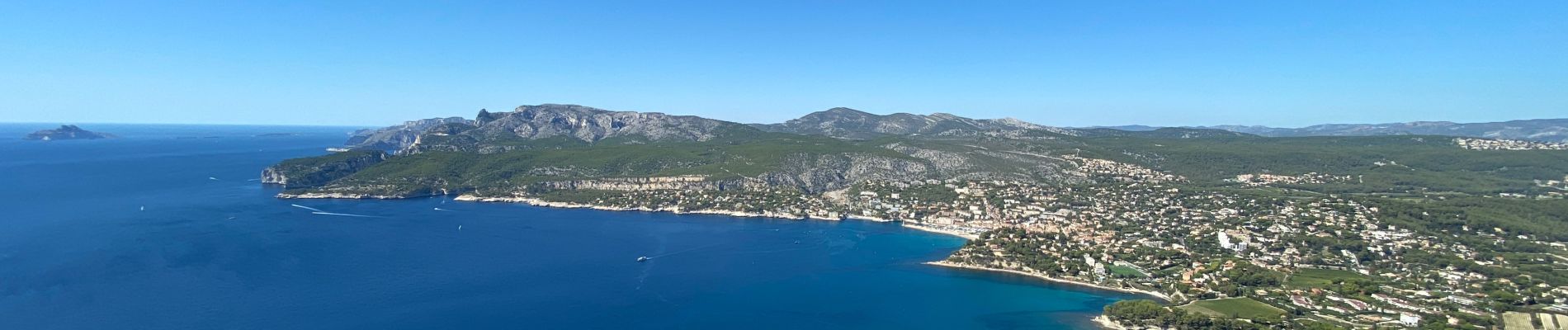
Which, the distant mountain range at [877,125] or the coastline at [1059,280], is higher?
the distant mountain range at [877,125]

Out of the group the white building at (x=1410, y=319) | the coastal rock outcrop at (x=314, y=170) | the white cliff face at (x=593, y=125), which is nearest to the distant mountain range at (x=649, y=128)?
the white cliff face at (x=593, y=125)

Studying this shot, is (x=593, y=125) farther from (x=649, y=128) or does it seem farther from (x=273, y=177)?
(x=273, y=177)

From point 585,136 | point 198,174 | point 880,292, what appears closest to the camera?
point 880,292

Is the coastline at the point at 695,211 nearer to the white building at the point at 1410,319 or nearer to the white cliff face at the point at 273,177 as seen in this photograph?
the white cliff face at the point at 273,177

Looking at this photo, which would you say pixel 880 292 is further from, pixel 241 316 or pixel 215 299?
pixel 215 299

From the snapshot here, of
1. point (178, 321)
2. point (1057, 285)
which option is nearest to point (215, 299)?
point (178, 321)

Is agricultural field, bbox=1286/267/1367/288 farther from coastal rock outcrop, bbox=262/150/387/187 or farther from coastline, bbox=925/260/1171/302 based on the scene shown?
coastal rock outcrop, bbox=262/150/387/187
